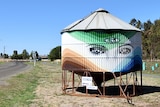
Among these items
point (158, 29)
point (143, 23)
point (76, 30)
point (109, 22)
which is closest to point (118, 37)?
point (109, 22)

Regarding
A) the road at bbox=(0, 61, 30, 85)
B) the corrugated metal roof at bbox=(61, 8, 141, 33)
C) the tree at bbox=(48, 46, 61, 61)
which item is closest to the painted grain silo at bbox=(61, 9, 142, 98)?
the corrugated metal roof at bbox=(61, 8, 141, 33)

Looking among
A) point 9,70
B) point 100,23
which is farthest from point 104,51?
point 9,70

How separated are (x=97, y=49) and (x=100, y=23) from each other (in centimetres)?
193

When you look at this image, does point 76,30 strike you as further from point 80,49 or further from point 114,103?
point 114,103

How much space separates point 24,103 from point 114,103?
504cm

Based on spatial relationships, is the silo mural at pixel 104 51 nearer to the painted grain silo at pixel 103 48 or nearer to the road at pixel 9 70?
the painted grain silo at pixel 103 48

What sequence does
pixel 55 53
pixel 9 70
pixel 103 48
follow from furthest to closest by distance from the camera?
pixel 55 53 < pixel 9 70 < pixel 103 48

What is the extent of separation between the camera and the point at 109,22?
21.4 metres

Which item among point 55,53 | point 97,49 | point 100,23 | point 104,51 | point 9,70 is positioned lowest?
point 9,70

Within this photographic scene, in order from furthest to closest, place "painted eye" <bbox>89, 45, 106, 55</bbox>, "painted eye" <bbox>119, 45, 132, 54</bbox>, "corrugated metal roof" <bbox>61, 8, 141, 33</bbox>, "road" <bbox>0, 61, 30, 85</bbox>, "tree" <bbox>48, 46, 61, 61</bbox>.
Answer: "tree" <bbox>48, 46, 61, 61</bbox>
"road" <bbox>0, 61, 30, 85</bbox>
"corrugated metal roof" <bbox>61, 8, 141, 33</bbox>
"painted eye" <bbox>119, 45, 132, 54</bbox>
"painted eye" <bbox>89, 45, 106, 55</bbox>

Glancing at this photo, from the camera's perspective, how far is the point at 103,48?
20.4 m

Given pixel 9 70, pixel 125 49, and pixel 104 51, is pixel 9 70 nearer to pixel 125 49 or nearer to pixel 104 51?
Answer: pixel 104 51

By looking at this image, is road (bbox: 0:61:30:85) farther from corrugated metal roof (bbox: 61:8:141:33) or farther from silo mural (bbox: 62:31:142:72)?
silo mural (bbox: 62:31:142:72)

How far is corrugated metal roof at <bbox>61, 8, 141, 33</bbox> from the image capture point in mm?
20703
